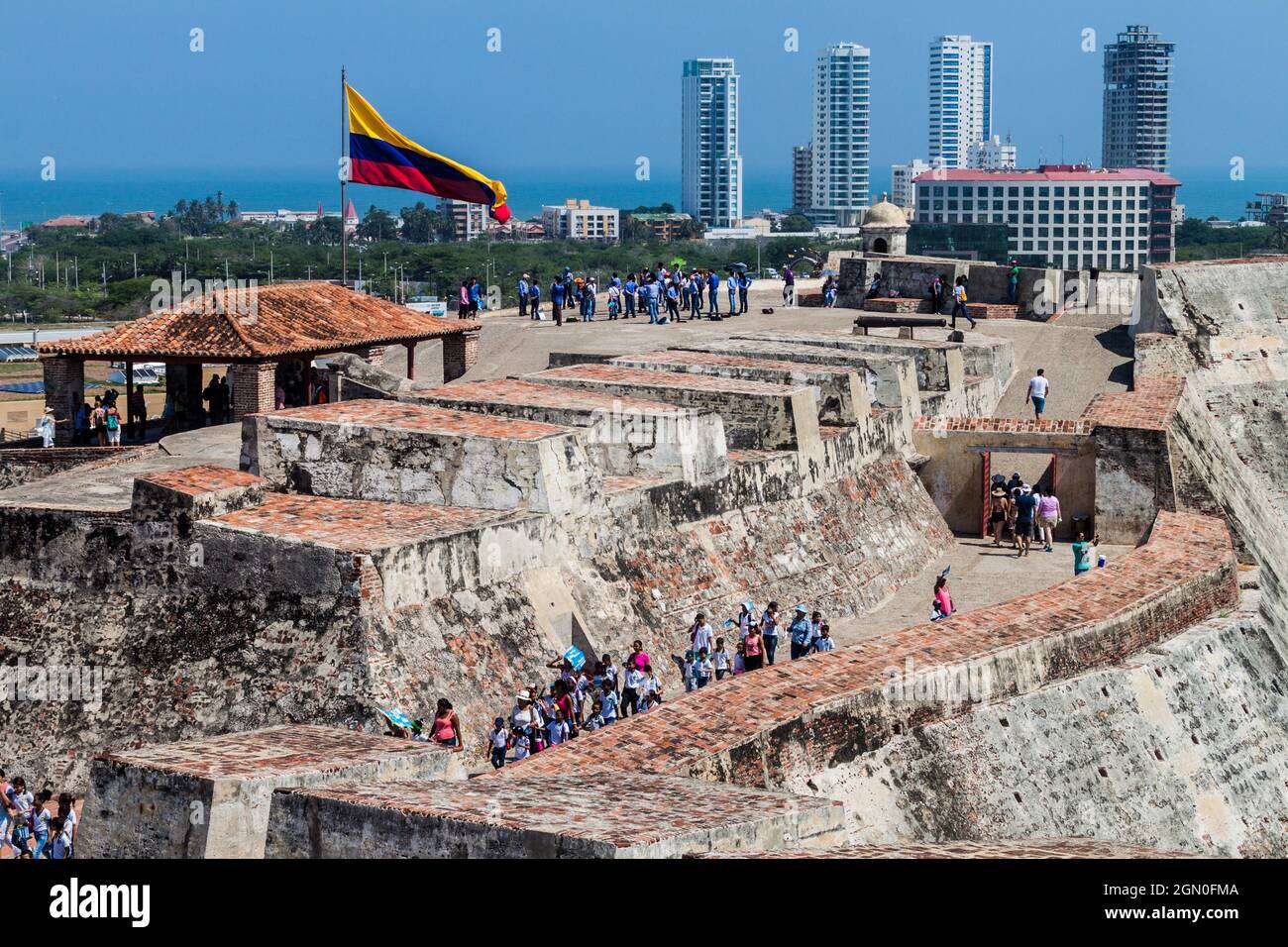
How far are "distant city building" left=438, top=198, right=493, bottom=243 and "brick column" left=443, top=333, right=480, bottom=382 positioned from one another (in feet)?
442

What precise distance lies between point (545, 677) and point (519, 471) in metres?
2.36

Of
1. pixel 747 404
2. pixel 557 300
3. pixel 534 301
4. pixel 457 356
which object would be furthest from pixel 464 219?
pixel 747 404

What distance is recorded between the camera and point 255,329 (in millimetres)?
27188

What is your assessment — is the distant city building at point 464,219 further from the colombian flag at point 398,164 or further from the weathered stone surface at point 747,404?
the weathered stone surface at point 747,404

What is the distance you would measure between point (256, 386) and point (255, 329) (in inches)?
42.3

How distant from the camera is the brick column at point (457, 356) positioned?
32438 mm

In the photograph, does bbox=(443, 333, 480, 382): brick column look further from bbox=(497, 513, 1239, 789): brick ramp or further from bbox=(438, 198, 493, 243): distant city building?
bbox=(438, 198, 493, 243): distant city building

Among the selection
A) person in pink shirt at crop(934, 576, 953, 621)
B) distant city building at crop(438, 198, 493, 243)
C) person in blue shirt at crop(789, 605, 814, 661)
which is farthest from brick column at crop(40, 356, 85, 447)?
distant city building at crop(438, 198, 493, 243)

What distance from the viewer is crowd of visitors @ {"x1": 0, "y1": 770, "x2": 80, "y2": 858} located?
1619cm

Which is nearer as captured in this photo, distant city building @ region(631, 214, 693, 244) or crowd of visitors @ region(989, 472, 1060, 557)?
crowd of visitors @ region(989, 472, 1060, 557)

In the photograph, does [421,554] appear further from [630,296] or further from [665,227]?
[665,227]

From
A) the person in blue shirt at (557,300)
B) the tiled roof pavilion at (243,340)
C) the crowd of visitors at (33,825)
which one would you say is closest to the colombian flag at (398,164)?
the tiled roof pavilion at (243,340)

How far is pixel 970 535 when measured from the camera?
2880 cm
